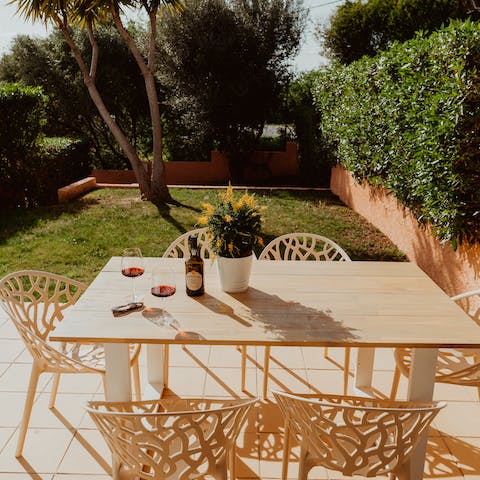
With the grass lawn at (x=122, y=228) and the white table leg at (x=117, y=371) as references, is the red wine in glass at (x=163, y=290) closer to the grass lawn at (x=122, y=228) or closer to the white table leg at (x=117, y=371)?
the white table leg at (x=117, y=371)

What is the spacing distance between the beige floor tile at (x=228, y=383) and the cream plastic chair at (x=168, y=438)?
114cm

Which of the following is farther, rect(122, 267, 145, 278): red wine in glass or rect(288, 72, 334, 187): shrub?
rect(288, 72, 334, 187): shrub

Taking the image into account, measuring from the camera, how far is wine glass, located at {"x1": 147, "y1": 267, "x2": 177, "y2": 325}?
84.5 inches

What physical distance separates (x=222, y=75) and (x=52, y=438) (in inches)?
331

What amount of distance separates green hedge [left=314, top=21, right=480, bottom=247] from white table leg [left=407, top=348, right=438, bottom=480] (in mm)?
1999

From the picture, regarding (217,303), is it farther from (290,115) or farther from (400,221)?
(290,115)

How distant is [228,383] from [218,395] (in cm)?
14

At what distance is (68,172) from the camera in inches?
379

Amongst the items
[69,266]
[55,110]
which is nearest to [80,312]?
[69,266]

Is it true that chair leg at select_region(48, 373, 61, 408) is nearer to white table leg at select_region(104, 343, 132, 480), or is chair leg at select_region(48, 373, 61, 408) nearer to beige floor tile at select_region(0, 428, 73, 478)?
beige floor tile at select_region(0, 428, 73, 478)

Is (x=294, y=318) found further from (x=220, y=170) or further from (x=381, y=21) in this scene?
(x=381, y=21)

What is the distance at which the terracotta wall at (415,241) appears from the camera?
404 cm

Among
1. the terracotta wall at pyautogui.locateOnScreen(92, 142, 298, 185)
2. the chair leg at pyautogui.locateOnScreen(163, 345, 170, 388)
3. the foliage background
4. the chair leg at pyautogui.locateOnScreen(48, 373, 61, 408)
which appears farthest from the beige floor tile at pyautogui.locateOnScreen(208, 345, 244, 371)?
the foliage background

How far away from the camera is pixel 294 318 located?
218cm
